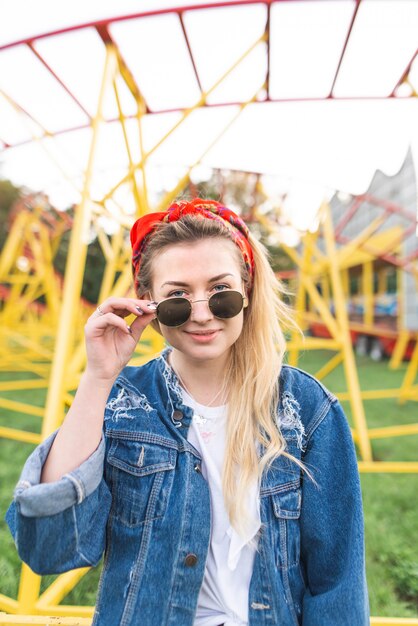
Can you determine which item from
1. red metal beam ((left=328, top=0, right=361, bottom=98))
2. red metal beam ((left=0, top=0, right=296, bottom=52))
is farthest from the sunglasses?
Result: red metal beam ((left=328, top=0, right=361, bottom=98))

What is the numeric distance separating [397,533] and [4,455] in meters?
3.27

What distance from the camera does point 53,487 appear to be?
933 mm

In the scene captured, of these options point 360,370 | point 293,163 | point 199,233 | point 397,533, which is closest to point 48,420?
point 199,233

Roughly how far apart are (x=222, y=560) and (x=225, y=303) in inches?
24.9

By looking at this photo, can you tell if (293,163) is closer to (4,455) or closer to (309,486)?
(309,486)

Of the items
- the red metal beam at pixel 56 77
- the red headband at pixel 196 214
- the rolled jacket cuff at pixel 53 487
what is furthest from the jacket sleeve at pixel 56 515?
the red metal beam at pixel 56 77

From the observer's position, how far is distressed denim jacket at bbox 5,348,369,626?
104cm

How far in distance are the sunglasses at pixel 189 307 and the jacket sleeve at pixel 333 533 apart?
0.38 metres

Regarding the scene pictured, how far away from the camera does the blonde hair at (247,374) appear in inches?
44.8

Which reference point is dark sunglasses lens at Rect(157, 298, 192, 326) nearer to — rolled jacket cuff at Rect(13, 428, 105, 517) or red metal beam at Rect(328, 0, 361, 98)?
rolled jacket cuff at Rect(13, 428, 105, 517)

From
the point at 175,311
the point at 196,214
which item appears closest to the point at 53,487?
the point at 175,311

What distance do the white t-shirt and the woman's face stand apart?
227 millimetres

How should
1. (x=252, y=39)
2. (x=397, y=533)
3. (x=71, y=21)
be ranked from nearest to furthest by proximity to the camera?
(x=71, y=21), (x=252, y=39), (x=397, y=533)

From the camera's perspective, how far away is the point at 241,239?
4.26 ft
